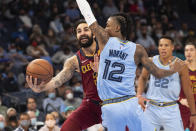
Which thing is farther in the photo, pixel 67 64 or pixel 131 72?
pixel 67 64

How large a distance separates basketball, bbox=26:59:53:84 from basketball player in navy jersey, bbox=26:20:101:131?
13cm

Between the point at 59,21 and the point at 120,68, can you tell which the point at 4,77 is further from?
the point at 120,68

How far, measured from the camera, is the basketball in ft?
16.9

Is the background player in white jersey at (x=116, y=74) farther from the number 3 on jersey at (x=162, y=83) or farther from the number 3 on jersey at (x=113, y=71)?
the number 3 on jersey at (x=162, y=83)

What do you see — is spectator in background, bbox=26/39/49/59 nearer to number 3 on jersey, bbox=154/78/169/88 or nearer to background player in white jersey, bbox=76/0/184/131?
number 3 on jersey, bbox=154/78/169/88

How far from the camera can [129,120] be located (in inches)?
175

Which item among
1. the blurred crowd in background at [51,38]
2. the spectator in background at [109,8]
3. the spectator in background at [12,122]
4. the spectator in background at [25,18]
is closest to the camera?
the spectator in background at [12,122]

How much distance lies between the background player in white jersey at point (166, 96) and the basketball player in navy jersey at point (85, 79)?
1.14 m

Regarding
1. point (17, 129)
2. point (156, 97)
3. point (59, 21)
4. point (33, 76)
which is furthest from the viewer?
point (59, 21)

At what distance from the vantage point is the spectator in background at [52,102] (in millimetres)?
9837

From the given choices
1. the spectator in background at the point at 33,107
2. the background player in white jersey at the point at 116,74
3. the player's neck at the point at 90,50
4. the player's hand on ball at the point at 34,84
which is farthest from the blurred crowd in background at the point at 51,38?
the background player in white jersey at the point at 116,74

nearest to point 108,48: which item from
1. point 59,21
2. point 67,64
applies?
point 67,64

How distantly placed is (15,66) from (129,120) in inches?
280

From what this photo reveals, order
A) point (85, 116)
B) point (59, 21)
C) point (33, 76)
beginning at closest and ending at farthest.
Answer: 1. point (33, 76)
2. point (85, 116)
3. point (59, 21)
